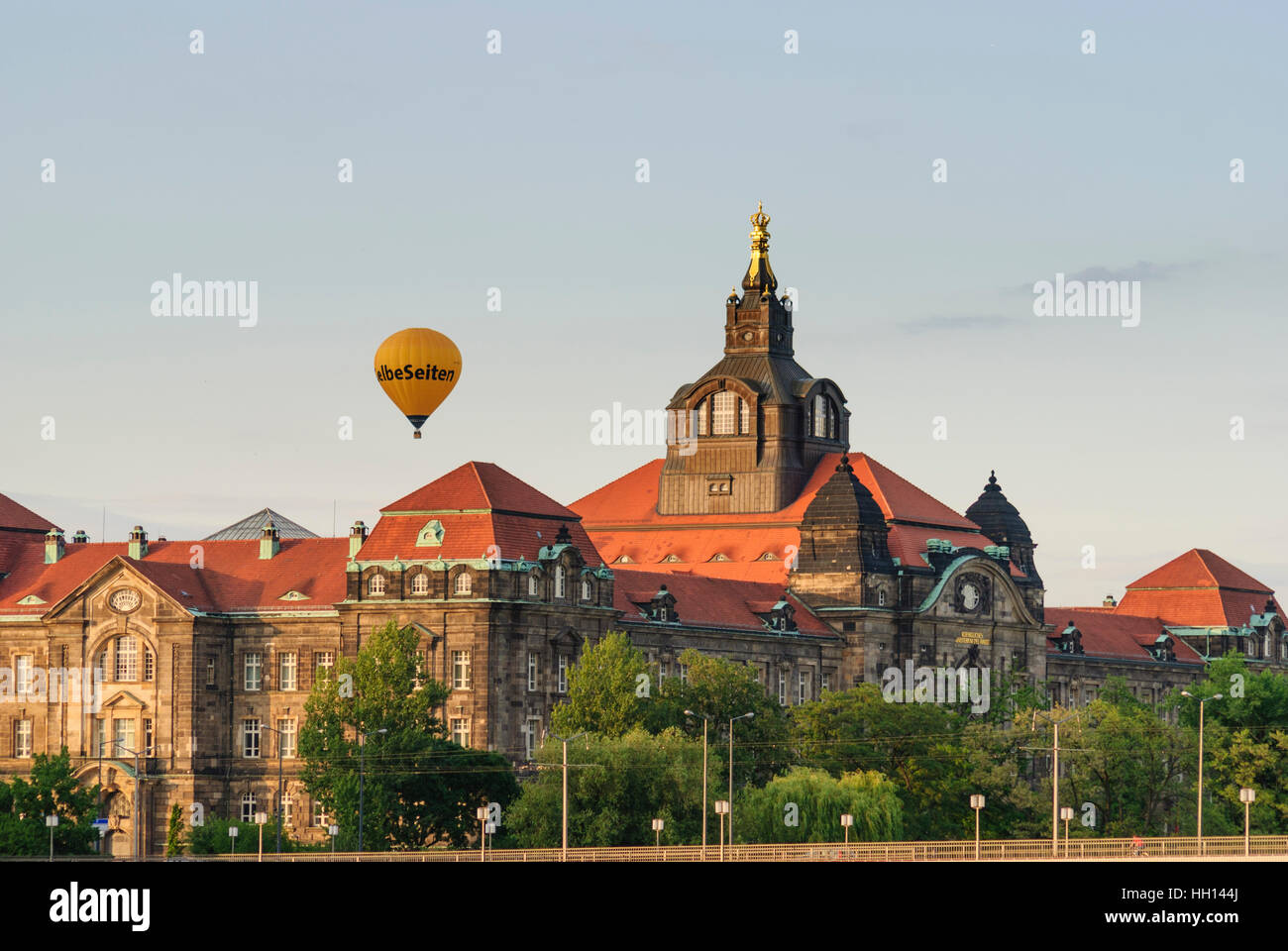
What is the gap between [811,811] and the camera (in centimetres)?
15750

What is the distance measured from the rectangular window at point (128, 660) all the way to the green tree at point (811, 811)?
111ft

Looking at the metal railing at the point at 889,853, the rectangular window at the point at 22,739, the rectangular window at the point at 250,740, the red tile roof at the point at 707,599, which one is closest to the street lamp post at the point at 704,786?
the metal railing at the point at 889,853

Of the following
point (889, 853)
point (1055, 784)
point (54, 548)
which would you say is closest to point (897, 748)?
point (1055, 784)

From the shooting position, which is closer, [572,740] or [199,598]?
[572,740]

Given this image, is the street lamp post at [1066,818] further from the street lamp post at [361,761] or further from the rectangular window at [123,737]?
the rectangular window at [123,737]

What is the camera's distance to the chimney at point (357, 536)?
599ft

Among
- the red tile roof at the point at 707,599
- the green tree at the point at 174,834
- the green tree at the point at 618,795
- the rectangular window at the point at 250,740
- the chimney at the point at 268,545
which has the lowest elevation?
the green tree at the point at 174,834

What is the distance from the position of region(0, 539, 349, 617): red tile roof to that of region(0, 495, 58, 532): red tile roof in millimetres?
2860

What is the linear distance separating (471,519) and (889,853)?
4552 centimetres

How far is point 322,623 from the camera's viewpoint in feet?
584
